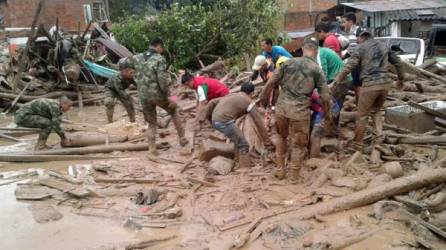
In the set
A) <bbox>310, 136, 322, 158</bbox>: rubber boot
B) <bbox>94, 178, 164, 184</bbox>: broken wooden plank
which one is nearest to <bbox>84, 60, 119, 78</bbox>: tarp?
<bbox>94, 178, 164, 184</bbox>: broken wooden plank

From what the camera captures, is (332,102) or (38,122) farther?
(38,122)

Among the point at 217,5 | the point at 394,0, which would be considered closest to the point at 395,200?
the point at 217,5

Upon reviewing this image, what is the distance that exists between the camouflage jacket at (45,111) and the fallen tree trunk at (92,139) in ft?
0.87

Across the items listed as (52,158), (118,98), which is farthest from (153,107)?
(118,98)

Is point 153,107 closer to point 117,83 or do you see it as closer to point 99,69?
point 117,83

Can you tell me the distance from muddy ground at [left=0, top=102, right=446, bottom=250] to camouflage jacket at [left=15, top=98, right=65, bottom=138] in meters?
1.42

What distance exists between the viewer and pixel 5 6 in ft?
77.7

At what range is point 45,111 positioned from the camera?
874 cm

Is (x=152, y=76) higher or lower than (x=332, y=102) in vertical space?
higher

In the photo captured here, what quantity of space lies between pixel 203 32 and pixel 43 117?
9065 mm

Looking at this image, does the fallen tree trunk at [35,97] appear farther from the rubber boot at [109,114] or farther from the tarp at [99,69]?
the rubber boot at [109,114]

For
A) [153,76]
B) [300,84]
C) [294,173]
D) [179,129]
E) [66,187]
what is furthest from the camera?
[179,129]

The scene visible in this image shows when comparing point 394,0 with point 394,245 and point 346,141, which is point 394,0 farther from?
point 394,245

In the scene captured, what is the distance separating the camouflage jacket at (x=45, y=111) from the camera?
862 centimetres
